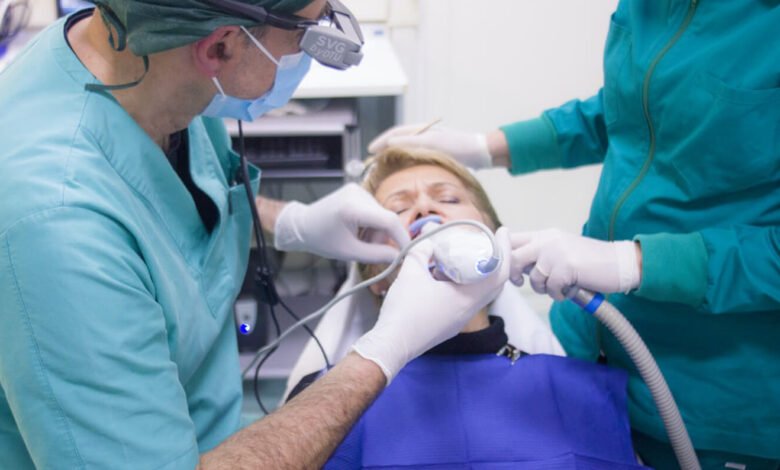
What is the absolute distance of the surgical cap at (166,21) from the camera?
34.0 inches

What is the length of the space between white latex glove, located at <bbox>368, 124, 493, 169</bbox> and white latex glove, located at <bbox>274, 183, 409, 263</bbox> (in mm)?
217

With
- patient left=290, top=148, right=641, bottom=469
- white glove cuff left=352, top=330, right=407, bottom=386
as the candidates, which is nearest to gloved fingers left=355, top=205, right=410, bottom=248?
patient left=290, top=148, right=641, bottom=469

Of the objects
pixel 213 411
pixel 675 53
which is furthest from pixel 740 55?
pixel 213 411

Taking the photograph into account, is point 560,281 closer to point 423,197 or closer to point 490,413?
point 490,413

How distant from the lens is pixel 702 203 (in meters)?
1.18

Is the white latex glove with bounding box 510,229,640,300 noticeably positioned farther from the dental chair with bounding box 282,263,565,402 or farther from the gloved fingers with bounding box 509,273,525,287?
the dental chair with bounding box 282,263,565,402

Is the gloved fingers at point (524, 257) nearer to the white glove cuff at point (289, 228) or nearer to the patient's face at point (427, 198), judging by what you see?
the patient's face at point (427, 198)

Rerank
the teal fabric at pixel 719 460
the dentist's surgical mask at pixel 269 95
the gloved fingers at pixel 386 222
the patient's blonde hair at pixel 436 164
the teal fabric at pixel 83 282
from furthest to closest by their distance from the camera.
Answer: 1. the patient's blonde hair at pixel 436 164
2. the gloved fingers at pixel 386 222
3. the teal fabric at pixel 719 460
4. the dentist's surgical mask at pixel 269 95
5. the teal fabric at pixel 83 282

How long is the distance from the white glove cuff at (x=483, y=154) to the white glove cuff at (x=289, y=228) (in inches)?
17.7

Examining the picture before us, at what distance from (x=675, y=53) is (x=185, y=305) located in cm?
90

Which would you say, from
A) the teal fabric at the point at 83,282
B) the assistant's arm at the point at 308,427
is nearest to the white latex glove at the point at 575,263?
the assistant's arm at the point at 308,427

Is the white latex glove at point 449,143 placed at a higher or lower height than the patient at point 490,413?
higher

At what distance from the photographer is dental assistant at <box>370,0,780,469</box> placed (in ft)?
3.55

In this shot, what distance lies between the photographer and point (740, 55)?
1.08 metres
